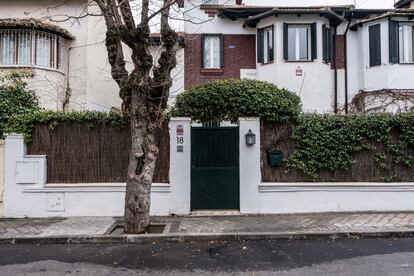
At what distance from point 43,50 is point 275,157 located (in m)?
10.5

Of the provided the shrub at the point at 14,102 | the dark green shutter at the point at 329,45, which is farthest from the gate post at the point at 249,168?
the dark green shutter at the point at 329,45

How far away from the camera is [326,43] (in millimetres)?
15695

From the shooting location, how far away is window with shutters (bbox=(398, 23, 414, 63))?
15305 millimetres

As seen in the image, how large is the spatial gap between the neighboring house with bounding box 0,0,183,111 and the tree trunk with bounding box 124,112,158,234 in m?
7.09

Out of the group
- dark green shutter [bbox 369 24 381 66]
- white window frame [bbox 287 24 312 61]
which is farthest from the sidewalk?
dark green shutter [bbox 369 24 381 66]

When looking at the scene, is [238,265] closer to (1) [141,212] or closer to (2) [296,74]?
(1) [141,212]

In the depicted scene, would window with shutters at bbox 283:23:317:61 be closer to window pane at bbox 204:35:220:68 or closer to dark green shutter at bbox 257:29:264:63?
dark green shutter at bbox 257:29:264:63

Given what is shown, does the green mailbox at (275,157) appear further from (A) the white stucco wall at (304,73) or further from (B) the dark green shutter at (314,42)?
(B) the dark green shutter at (314,42)

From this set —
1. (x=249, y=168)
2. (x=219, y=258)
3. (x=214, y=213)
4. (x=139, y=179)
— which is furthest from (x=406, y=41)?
(x=219, y=258)

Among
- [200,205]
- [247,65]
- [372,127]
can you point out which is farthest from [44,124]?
[247,65]

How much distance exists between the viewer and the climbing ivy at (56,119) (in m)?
9.16

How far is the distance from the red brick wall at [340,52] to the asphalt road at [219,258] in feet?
35.7

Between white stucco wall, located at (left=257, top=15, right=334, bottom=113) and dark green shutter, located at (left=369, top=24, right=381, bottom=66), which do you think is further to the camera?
dark green shutter, located at (left=369, top=24, right=381, bottom=66)

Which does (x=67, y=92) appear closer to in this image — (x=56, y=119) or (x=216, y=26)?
(x=56, y=119)
